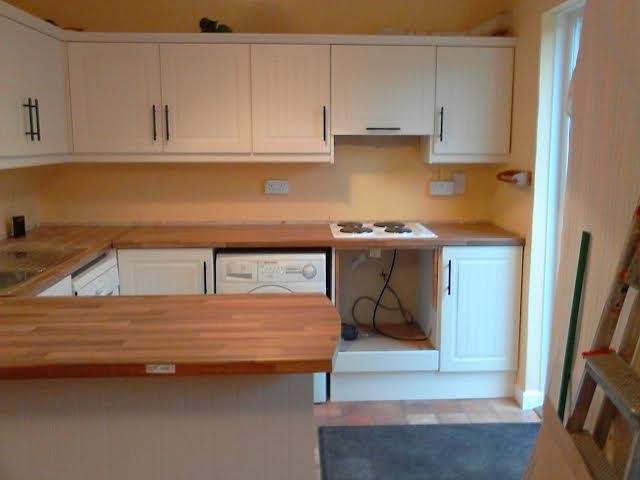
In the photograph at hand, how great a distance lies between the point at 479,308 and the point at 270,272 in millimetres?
1147

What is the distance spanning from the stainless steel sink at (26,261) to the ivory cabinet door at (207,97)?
2.79ft

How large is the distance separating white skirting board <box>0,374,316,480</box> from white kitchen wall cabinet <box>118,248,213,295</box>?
155cm

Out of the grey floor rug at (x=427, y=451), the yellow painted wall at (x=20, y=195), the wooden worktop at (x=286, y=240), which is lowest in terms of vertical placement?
the grey floor rug at (x=427, y=451)

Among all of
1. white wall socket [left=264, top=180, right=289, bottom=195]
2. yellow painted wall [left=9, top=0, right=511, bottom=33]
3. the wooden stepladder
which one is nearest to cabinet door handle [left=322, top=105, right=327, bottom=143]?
white wall socket [left=264, top=180, right=289, bottom=195]

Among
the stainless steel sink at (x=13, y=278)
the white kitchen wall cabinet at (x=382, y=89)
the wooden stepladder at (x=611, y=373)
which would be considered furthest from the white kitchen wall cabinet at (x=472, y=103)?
the stainless steel sink at (x=13, y=278)

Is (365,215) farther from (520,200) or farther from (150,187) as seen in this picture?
(150,187)

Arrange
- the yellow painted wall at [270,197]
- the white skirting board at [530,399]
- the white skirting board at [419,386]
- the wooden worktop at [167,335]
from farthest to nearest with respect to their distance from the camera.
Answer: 1. the yellow painted wall at [270,197]
2. the white skirting board at [419,386]
3. the white skirting board at [530,399]
4. the wooden worktop at [167,335]

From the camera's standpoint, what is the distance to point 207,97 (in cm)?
325

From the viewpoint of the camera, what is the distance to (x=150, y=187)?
3.63 metres

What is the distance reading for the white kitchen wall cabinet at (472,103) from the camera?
10.8 ft

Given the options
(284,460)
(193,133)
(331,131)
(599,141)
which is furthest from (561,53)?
(284,460)

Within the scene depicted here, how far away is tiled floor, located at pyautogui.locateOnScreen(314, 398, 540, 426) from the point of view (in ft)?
10.1

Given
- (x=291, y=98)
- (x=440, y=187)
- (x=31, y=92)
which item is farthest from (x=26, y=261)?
(x=440, y=187)

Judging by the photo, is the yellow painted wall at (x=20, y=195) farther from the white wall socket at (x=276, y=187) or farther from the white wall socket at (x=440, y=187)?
the white wall socket at (x=440, y=187)
